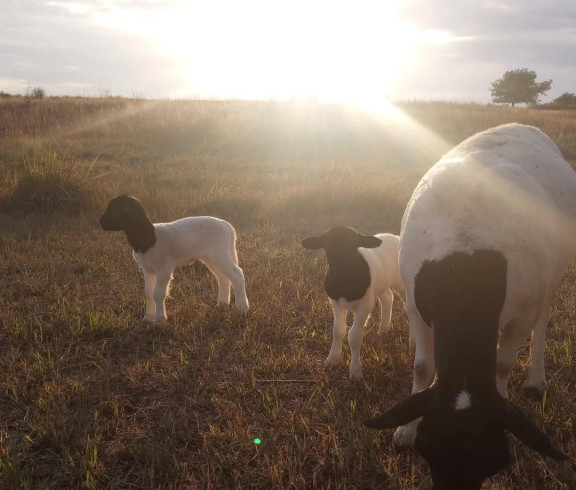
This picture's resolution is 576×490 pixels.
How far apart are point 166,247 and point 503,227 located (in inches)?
153

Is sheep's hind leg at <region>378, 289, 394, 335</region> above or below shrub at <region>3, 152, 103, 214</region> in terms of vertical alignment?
below

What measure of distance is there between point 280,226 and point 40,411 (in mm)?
6388

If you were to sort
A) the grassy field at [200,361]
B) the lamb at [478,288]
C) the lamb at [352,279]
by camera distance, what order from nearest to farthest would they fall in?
the lamb at [478,288] < the grassy field at [200,361] < the lamb at [352,279]

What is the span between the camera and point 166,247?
5855 mm

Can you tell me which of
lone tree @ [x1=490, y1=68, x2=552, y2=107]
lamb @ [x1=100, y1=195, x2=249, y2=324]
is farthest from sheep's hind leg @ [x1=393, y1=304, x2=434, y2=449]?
lone tree @ [x1=490, y1=68, x2=552, y2=107]

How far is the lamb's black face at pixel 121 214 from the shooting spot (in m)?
5.64

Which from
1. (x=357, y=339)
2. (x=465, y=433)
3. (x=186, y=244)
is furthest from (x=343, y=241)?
(x=465, y=433)

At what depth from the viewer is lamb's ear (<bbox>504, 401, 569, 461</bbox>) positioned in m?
2.18

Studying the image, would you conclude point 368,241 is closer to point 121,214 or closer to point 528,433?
point 528,433

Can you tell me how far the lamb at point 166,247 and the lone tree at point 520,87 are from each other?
66717mm

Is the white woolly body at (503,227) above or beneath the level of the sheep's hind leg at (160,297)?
above

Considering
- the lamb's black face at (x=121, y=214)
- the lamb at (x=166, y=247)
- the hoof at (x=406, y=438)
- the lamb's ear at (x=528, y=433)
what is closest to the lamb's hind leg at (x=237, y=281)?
the lamb at (x=166, y=247)

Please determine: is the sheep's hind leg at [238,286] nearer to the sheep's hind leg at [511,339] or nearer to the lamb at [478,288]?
the lamb at [478,288]

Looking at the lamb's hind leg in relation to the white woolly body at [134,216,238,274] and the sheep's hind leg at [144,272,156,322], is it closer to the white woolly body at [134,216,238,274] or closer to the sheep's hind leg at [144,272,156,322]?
the white woolly body at [134,216,238,274]
